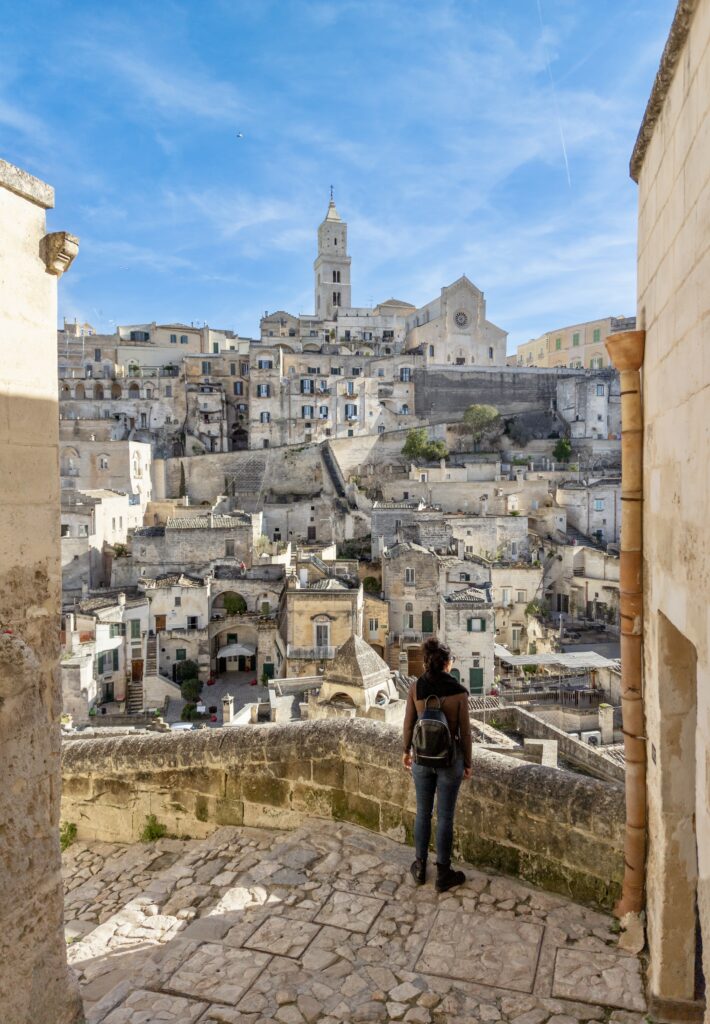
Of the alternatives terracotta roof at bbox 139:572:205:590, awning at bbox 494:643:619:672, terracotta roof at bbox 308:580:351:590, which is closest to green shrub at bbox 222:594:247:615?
terracotta roof at bbox 139:572:205:590

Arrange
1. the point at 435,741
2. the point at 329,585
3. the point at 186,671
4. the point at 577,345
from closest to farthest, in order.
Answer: the point at 435,741, the point at 329,585, the point at 186,671, the point at 577,345

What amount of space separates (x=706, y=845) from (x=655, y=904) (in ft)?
5.04

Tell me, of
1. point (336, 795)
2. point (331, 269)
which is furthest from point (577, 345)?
point (336, 795)

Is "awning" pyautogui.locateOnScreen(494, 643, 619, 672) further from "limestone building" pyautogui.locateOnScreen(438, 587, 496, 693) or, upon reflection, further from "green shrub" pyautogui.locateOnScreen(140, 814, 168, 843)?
"green shrub" pyautogui.locateOnScreen(140, 814, 168, 843)

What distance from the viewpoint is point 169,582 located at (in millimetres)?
32000

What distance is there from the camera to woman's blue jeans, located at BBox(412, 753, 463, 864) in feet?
14.3

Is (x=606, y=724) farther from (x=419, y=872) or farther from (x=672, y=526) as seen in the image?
(x=672, y=526)

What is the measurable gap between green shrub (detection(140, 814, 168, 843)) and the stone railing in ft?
0.19

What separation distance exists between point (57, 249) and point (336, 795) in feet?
14.4

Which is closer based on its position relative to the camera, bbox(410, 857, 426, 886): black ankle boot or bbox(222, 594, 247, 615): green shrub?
bbox(410, 857, 426, 886): black ankle boot

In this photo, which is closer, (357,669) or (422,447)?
(357,669)

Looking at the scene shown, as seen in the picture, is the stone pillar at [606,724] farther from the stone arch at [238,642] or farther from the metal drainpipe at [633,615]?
the stone arch at [238,642]

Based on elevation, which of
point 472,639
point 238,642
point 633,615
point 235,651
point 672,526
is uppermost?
point 672,526

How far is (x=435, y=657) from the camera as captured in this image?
452 centimetres
